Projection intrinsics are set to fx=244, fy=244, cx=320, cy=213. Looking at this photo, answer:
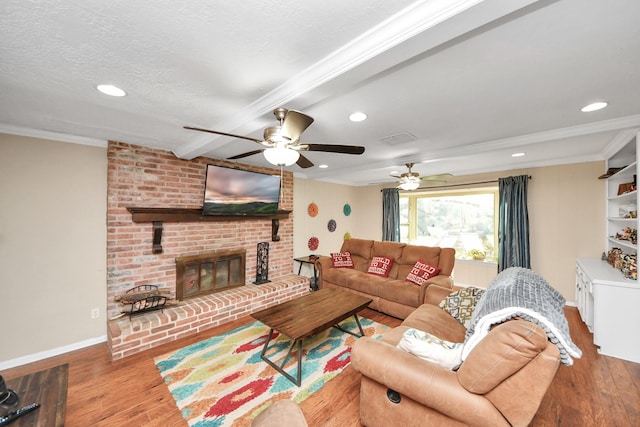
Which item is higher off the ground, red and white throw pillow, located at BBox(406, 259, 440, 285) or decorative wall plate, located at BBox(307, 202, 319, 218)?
decorative wall plate, located at BBox(307, 202, 319, 218)

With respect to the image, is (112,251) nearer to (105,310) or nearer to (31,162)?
(105,310)

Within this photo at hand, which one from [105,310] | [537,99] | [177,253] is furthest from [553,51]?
[105,310]

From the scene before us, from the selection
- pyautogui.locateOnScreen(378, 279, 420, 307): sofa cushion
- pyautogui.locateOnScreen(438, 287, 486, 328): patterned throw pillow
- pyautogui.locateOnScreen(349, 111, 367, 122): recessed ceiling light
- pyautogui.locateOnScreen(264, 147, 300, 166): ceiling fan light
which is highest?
pyautogui.locateOnScreen(349, 111, 367, 122): recessed ceiling light

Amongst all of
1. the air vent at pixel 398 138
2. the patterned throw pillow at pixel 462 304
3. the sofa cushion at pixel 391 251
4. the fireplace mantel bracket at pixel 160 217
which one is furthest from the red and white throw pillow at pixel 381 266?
→ the fireplace mantel bracket at pixel 160 217

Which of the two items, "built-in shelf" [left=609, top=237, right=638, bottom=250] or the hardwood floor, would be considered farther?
"built-in shelf" [left=609, top=237, right=638, bottom=250]

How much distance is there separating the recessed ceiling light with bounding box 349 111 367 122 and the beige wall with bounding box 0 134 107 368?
2926mm

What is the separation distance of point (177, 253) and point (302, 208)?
8.47ft

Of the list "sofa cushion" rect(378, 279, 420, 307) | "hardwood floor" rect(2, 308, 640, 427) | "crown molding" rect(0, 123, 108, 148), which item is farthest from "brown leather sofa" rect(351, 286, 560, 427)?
"crown molding" rect(0, 123, 108, 148)

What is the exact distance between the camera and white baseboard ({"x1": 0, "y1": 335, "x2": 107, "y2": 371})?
238 cm

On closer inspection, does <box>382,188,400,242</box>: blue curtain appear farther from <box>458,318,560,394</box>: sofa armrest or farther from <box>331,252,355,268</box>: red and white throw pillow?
<box>458,318,560,394</box>: sofa armrest

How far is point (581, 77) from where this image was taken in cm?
161

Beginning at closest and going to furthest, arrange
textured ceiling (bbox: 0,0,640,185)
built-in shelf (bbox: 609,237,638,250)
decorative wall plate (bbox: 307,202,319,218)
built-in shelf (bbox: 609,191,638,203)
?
textured ceiling (bbox: 0,0,640,185) < built-in shelf (bbox: 609,237,638,250) < built-in shelf (bbox: 609,191,638,203) < decorative wall plate (bbox: 307,202,319,218)

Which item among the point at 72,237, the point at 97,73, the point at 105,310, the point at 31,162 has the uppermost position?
the point at 97,73

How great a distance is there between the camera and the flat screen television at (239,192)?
3.53 metres
